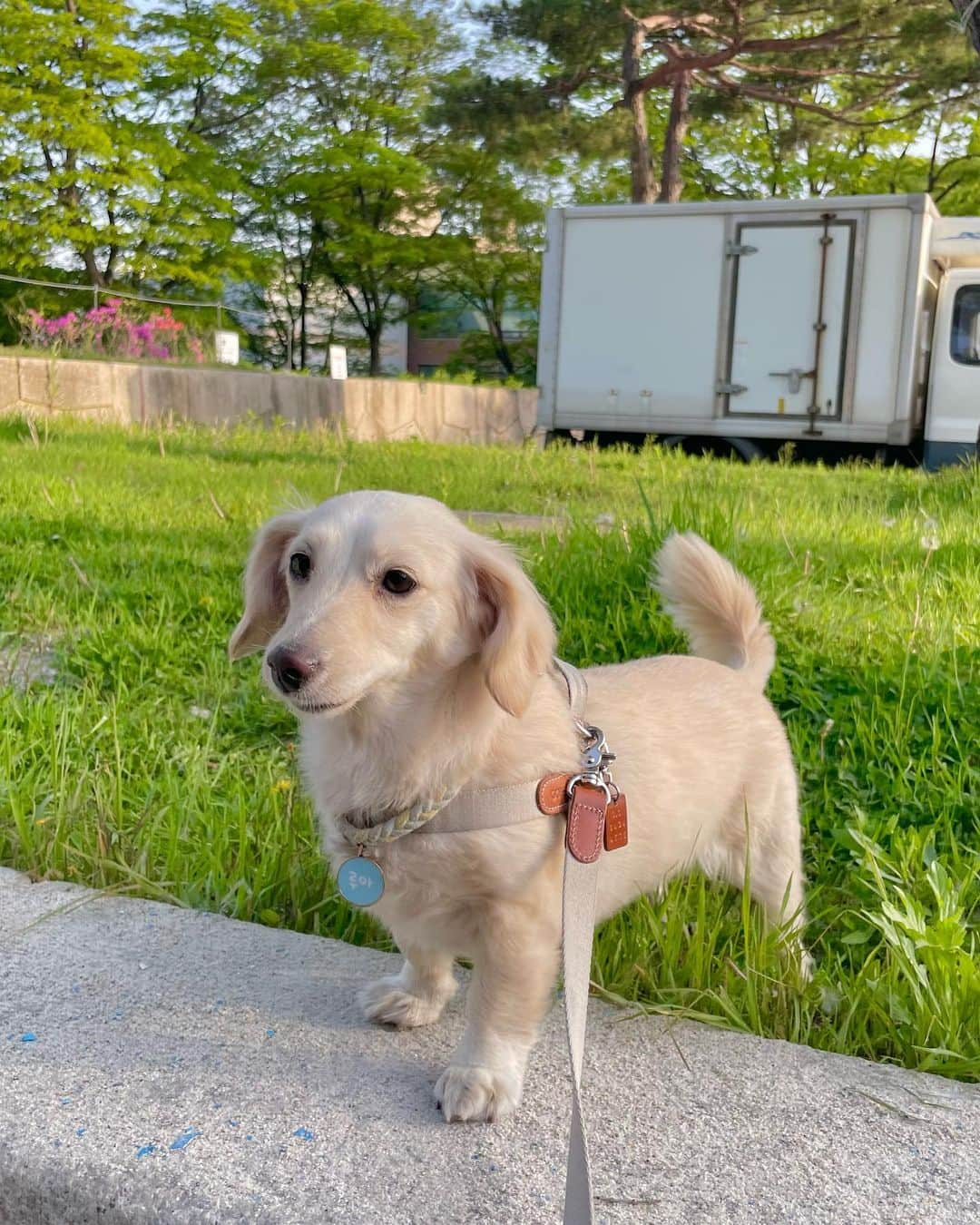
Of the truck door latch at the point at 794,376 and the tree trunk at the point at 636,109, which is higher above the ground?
the tree trunk at the point at 636,109

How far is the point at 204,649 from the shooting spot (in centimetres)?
404

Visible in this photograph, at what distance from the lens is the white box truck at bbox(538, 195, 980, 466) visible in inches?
502

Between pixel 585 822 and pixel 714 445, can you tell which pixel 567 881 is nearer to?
pixel 585 822

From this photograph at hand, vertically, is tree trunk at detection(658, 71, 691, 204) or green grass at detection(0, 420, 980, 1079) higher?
tree trunk at detection(658, 71, 691, 204)

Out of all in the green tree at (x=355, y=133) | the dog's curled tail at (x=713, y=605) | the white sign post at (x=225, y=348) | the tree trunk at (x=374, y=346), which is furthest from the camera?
the tree trunk at (x=374, y=346)

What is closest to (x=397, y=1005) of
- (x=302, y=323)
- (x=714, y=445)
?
(x=714, y=445)

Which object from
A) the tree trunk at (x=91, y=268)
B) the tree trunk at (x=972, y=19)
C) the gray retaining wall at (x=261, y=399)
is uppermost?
the tree trunk at (x=91, y=268)

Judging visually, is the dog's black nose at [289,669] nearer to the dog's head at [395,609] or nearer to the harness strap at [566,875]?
the dog's head at [395,609]

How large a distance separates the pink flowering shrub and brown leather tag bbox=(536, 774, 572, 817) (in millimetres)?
12983

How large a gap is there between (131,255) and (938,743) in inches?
907

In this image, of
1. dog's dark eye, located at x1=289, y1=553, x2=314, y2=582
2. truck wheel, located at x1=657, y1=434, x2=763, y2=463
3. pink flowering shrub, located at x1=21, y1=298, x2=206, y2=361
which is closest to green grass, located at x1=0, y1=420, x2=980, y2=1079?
dog's dark eye, located at x1=289, y1=553, x2=314, y2=582

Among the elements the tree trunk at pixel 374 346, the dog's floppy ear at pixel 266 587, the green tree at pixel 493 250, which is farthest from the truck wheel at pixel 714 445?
the tree trunk at pixel 374 346

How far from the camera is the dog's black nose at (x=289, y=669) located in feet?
5.32

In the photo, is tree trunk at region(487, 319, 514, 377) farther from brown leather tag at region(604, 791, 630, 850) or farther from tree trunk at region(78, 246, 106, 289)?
brown leather tag at region(604, 791, 630, 850)
